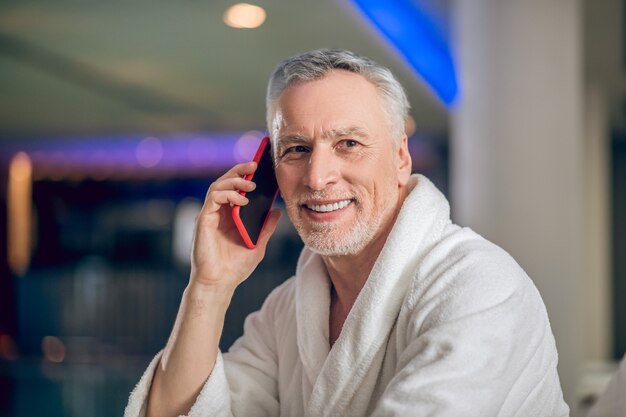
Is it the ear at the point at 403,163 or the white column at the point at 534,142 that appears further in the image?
the white column at the point at 534,142

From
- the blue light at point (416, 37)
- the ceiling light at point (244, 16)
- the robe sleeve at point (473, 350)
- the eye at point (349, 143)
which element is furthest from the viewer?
the ceiling light at point (244, 16)

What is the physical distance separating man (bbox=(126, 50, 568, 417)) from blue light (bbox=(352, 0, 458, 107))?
307cm

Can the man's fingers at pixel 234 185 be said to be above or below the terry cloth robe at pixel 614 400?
above

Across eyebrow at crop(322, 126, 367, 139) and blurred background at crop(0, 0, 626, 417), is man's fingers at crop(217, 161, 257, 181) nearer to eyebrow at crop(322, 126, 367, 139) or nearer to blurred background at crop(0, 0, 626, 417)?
eyebrow at crop(322, 126, 367, 139)

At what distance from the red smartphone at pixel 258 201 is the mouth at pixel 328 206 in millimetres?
162

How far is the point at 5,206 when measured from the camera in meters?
10.5

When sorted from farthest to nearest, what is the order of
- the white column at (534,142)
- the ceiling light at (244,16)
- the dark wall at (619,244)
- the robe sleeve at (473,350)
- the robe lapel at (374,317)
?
the dark wall at (619,244) → the ceiling light at (244,16) → the white column at (534,142) → the robe lapel at (374,317) → the robe sleeve at (473,350)

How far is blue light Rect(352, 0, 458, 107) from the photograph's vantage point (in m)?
4.57

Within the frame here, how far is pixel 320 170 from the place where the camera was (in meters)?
1.37

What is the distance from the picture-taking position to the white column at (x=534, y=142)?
10.9 feet

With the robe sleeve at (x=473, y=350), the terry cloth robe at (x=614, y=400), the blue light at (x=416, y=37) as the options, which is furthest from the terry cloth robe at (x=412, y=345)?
the blue light at (x=416, y=37)

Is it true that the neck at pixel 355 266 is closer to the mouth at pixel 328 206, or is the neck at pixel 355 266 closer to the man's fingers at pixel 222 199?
the mouth at pixel 328 206

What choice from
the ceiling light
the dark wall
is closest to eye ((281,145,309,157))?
the ceiling light

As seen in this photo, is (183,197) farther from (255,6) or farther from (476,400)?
(476,400)
